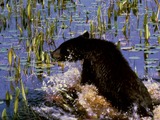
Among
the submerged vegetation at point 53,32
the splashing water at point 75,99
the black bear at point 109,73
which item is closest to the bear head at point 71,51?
the black bear at point 109,73

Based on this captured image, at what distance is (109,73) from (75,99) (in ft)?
3.58

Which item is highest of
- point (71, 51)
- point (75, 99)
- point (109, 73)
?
point (71, 51)

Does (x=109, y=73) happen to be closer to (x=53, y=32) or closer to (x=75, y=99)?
(x=75, y=99)

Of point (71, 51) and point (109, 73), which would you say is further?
point (71, 51)

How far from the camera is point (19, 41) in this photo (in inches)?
432

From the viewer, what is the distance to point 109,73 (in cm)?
737

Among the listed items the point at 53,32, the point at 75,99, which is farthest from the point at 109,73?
the point at 53,32

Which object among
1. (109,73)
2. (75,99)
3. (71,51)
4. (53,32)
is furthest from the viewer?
(53,32)

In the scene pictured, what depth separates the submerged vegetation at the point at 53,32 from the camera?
8969 mm

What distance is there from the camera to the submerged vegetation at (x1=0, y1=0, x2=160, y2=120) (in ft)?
29.4

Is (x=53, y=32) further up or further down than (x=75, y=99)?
further up

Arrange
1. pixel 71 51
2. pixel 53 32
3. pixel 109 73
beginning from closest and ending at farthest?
pixel 109 73 < pixel 71 51 < pixel 53 32

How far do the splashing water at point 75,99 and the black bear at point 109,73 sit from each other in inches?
4.4

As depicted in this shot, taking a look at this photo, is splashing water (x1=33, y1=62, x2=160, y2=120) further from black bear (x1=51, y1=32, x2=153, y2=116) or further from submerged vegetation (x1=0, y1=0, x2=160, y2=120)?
submerged vegetation (x1=0, y1=0, x2=160, y2=120)
